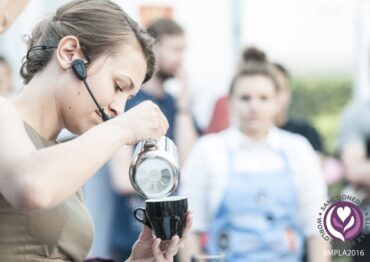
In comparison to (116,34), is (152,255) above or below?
below

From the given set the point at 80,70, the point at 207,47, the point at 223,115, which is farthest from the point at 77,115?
the point at 207,47

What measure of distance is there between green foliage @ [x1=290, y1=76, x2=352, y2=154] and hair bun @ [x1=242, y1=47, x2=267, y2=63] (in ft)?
6.54

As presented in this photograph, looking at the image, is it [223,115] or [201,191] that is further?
[223,115]

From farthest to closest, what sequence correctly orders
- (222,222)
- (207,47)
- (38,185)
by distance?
1. (207,47)
2. (222,222)
3. (38,185)

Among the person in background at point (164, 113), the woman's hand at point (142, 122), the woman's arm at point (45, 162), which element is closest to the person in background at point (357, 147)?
the person in background at point (164, 113)

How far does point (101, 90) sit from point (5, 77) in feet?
9.97

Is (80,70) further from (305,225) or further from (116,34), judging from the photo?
(305,225)

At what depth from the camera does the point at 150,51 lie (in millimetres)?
2182

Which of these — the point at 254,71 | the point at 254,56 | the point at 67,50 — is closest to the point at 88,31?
the point at 67,50

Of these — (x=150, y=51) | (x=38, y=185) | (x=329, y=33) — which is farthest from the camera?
(x=329, y=33)

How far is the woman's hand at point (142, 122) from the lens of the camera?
186 centimetres

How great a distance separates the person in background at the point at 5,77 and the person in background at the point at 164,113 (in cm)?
92

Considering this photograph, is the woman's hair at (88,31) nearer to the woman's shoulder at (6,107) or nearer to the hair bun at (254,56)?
the woman's shoulder at (6,107)

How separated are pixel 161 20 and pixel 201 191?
4.06 ft
